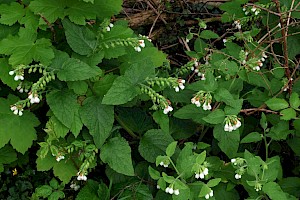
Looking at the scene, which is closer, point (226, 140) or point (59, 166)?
point (226, 140)

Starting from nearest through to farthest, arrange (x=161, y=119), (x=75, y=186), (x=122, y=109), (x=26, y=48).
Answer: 1. (x=26, y=48)
2. (x=161, y=119)
3. (x=122, y=109)
4. (x=75, y=186)

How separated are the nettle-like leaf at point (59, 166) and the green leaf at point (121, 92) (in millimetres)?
603

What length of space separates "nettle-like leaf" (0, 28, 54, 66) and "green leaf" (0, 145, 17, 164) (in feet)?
2.69

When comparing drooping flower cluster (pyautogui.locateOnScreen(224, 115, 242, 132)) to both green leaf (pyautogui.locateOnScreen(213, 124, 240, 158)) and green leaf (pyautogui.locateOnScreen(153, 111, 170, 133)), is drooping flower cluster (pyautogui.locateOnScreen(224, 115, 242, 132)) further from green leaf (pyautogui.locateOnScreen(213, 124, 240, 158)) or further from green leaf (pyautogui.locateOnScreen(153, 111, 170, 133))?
green leaf (pyautogui.locateOnScreen(153, 111, 170, 133))

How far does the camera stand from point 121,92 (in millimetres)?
2693

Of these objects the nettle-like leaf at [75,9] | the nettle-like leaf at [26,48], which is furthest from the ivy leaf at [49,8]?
the nettle-like leaf at [26,48]

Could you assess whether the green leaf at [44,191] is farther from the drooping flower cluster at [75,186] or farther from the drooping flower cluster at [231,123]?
the drooping flower cluster at [231,123]

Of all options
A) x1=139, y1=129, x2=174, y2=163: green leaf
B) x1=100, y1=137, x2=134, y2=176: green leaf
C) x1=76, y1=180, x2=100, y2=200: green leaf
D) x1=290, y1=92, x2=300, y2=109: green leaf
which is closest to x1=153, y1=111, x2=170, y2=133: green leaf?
x1=139, y1=129, x2=174, y2=163: green leaf

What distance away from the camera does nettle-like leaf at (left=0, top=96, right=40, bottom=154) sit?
2969 mm

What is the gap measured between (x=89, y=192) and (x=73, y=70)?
2.89 feet

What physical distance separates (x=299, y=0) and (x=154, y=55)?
125 cm

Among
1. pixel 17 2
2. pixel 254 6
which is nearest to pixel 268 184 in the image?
pixel 254 6

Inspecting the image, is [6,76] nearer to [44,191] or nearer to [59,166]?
[59,166]

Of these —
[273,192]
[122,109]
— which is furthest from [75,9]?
[273,192]
